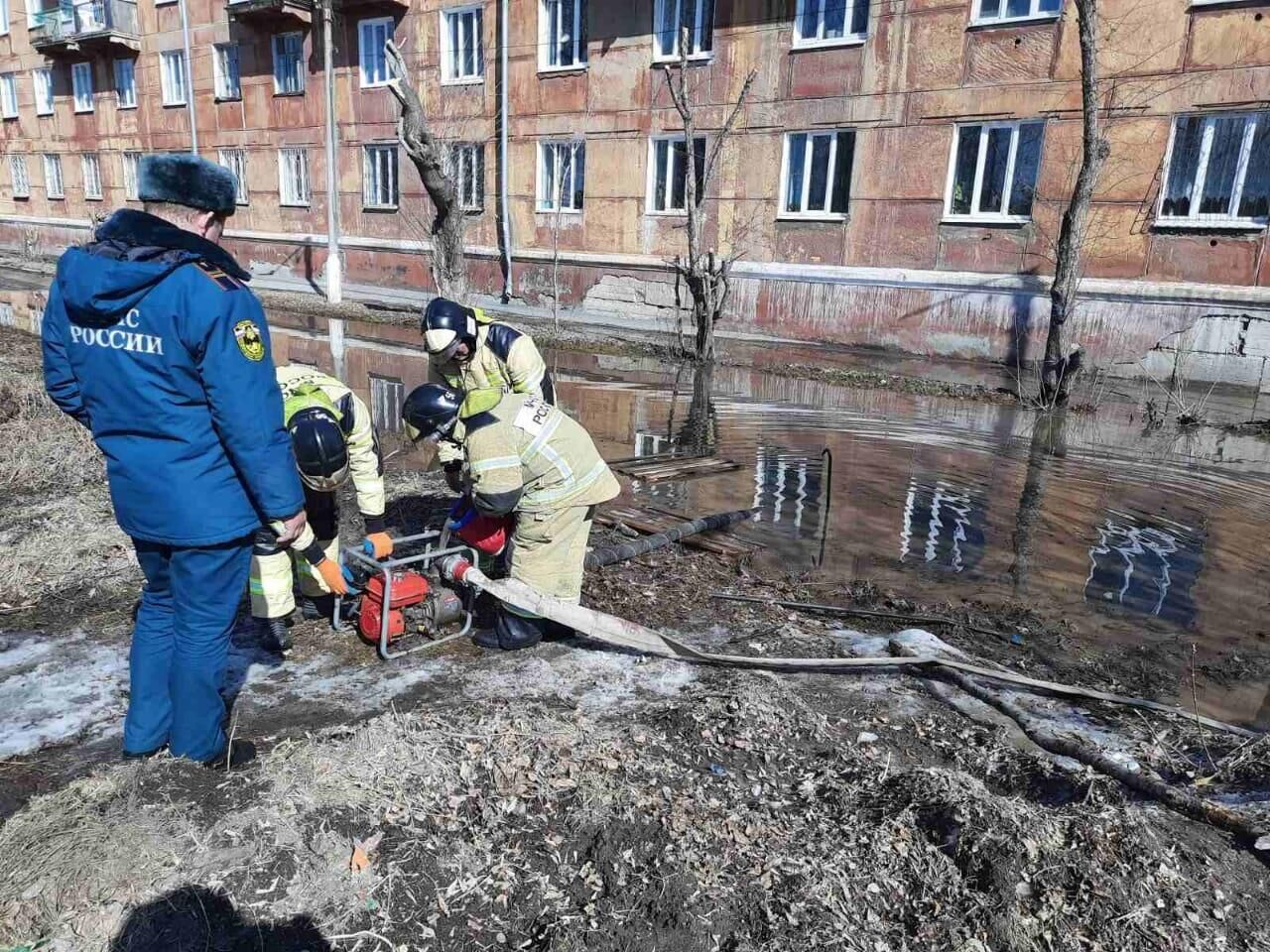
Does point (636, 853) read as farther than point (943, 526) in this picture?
No

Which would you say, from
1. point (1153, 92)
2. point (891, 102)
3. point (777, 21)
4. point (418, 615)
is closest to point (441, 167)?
point (777, 21)

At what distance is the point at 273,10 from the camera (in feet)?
74.7

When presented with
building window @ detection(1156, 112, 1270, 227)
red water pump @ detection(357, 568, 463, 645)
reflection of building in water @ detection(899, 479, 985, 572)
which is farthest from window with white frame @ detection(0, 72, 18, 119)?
red water pump @ detection(357, 568, 463, 645)

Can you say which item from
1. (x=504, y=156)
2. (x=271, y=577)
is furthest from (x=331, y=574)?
(x=504, y=156)

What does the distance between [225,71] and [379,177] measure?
7378mm

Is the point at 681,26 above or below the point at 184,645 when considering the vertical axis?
above

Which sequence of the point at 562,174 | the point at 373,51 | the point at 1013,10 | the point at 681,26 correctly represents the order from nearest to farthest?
the point at 1013,10 → the point at 681,26 → the point at 562,174 → the point at 373,51

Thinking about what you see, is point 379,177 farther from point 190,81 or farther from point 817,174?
point 817,174

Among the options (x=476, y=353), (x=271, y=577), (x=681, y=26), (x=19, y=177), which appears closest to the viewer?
(x=271, y=577)

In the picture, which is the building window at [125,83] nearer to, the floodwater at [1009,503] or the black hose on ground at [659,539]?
the floodwater at [1009,503]


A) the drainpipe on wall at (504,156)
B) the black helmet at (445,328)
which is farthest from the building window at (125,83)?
the black helmet at (445,328)

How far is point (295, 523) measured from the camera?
2887 millimetres

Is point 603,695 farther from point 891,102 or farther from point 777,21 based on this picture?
point 777,21

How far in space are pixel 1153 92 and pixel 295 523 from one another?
14.8 meters
